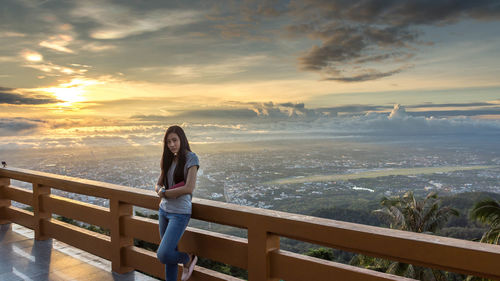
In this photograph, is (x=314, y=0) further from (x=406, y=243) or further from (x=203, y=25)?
(x=406, y=243)

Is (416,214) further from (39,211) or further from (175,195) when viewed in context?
(175,195)

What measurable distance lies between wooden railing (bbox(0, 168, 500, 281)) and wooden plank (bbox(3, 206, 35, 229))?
26 centimetres

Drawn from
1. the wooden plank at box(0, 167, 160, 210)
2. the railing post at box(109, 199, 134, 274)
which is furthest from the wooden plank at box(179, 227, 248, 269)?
the railing post at box(109, 199, 134, 274)

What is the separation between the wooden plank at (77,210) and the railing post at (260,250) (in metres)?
1.67

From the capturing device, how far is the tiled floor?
3357 millimetres

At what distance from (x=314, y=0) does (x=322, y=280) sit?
31393 millimetres

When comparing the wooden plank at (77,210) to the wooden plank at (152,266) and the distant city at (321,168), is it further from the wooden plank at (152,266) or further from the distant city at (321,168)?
the distant city at (321,168)

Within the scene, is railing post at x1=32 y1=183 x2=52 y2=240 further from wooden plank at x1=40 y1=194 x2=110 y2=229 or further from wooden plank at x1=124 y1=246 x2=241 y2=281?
wooden plank at x1=124 y1=246 x2=241 y2=281

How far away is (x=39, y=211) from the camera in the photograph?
430 cm

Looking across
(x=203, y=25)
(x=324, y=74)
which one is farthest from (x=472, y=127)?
(x=203, y=25)

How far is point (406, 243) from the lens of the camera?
174cm

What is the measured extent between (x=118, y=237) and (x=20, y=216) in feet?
7.72

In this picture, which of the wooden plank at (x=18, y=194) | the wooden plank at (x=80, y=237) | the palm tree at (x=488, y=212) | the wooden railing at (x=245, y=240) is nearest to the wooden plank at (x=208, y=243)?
the wooden railing at (x=245, y=240)

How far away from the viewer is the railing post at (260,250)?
2297 millimetres
